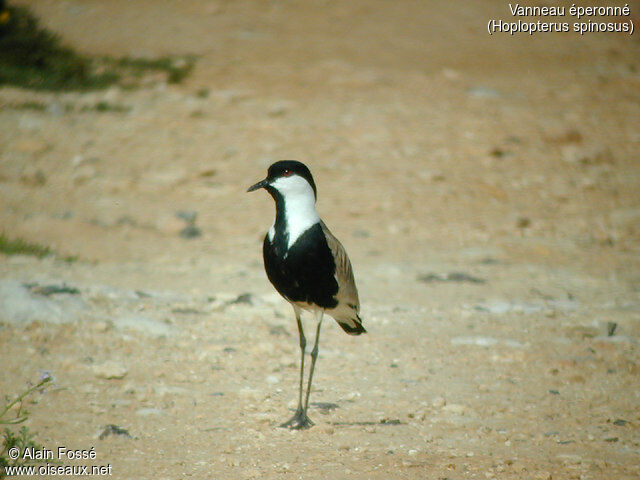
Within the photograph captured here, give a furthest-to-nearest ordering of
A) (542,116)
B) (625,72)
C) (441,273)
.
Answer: (625,72), (542,116), (441,273)

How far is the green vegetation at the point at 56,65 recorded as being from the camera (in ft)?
40.8

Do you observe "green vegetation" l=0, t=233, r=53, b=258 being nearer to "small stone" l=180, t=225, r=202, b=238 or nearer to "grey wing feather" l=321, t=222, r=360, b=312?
"small stone" l=180, t=225, r=202, b=238

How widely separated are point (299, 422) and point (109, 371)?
127cm

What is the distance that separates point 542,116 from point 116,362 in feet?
26.5

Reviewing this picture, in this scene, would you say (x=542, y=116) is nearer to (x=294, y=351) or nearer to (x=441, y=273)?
(x=441, y=273)

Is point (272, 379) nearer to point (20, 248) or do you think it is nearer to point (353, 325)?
point (353, 325)

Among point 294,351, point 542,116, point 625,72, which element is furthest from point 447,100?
point 294,351

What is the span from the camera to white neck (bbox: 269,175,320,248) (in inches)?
191

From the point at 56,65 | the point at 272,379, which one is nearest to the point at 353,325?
the point at 272,379

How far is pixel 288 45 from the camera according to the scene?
14.2 metres

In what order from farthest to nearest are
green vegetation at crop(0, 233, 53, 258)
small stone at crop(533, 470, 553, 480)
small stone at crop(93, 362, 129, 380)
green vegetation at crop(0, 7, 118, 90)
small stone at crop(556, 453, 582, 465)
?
1. green vegetation at crop(0, 7, 118, 90)
2. green vegetation at crop(0, 233, 53, 258)
3. small stone at crop(93, 362, 129, 380)
4. small stone at crop(556, 453, 582, 465)
5. small stone at crop(533, 470, 553, 480)

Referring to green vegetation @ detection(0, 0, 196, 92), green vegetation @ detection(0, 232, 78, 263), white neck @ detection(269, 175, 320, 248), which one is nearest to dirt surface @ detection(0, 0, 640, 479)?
green vegetation @ detection(0, 232, 78, 263)

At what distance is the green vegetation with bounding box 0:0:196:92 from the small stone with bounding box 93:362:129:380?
7746mm

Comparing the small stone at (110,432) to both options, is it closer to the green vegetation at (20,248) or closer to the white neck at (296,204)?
the white neck at (296,204)
